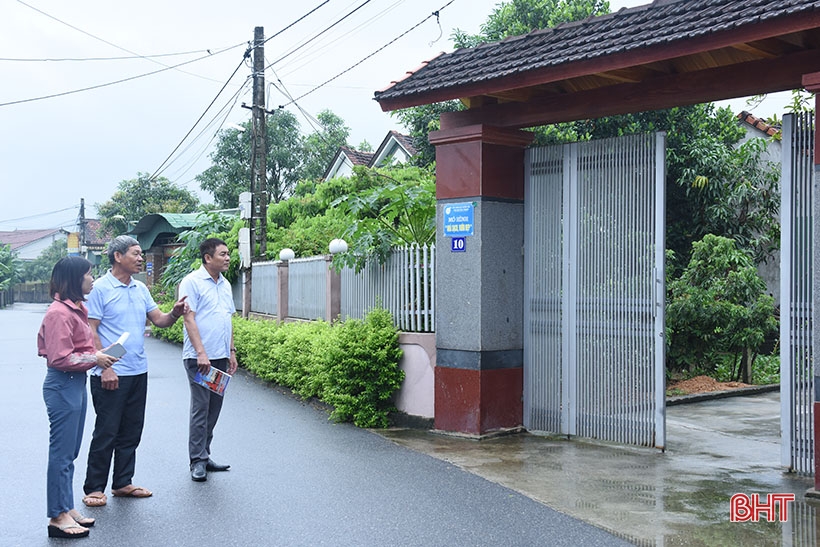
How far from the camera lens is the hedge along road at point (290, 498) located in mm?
5629

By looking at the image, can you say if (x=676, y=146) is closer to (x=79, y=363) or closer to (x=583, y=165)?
(x=583, y=165)

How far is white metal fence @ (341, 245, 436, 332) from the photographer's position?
976cm

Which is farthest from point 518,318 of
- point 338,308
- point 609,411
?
point 338,308

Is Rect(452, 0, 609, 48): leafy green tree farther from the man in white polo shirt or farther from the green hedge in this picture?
the man in white polo shirt

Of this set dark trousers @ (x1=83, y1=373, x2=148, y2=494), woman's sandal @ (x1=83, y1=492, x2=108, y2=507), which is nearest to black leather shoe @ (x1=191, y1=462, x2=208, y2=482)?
dark trousers @ (x1=83, y1=373, x2=148, y2=494)

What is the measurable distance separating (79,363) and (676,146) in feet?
44.5

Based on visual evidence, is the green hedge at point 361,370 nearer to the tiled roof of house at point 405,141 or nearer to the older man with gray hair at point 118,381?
the older man with gray hair at point 118,381

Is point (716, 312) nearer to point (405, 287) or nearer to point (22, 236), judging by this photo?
point (405, 287)

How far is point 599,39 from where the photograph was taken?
7.60 meters

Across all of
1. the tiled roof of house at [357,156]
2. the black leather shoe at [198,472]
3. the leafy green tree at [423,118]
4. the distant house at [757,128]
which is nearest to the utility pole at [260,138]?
the leafy green tree at [423,118]

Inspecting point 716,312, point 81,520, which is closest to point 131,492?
point 81,520

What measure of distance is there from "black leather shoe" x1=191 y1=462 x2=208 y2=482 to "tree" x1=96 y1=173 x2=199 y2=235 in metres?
43.7

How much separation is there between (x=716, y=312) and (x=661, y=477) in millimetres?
5929

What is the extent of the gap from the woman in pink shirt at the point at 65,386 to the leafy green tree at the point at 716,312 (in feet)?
29.9
